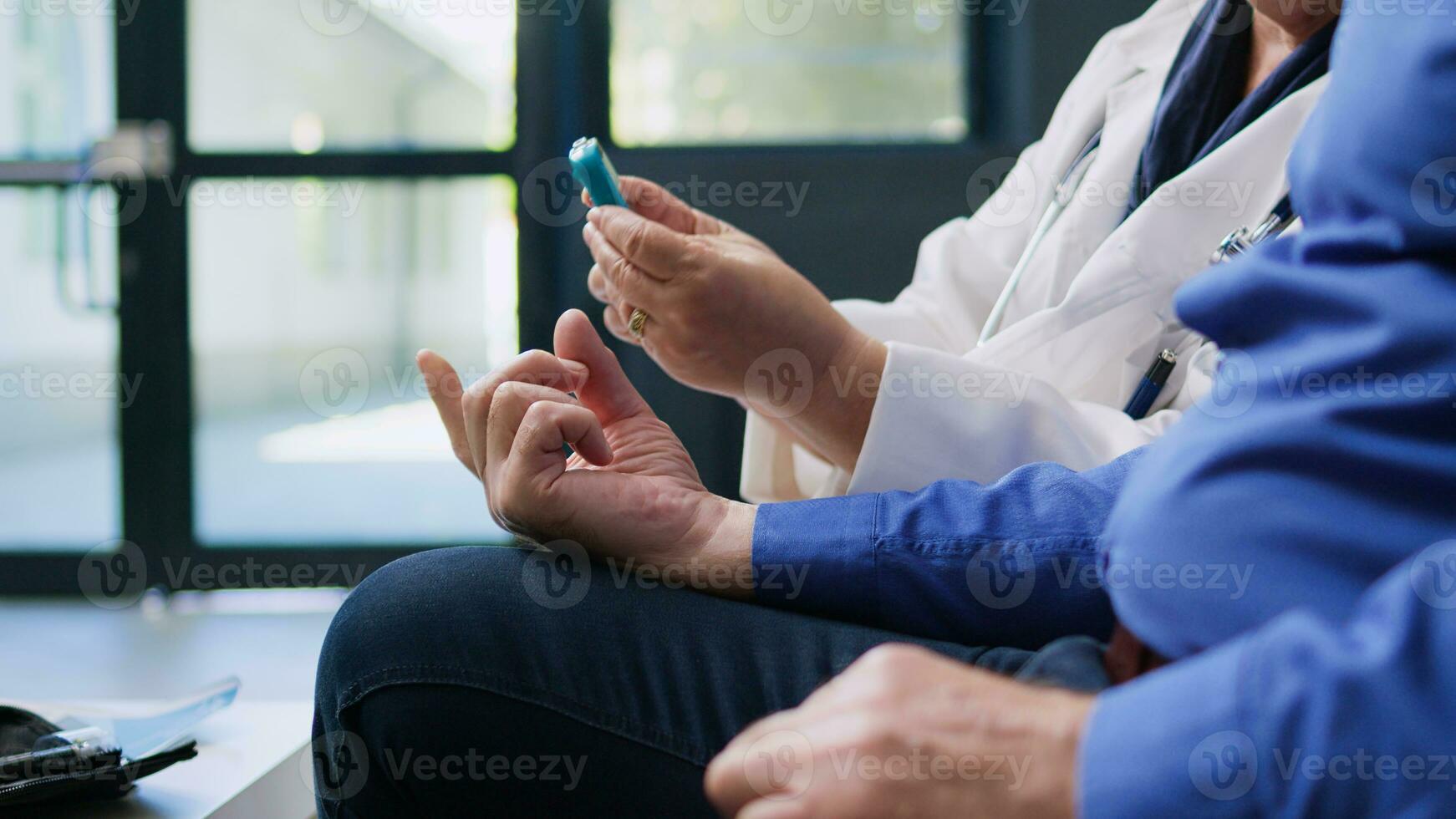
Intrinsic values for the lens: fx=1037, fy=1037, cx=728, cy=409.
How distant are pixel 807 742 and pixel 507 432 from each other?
0.35 meters

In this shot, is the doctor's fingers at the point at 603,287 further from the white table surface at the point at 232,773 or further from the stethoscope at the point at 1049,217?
the white table surface at the point at 232,773

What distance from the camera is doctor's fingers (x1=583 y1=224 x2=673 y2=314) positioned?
0.88m

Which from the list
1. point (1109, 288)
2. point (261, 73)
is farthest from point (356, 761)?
point (261, 73)

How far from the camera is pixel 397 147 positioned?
237 cm

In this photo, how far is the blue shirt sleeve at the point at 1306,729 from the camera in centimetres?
34
